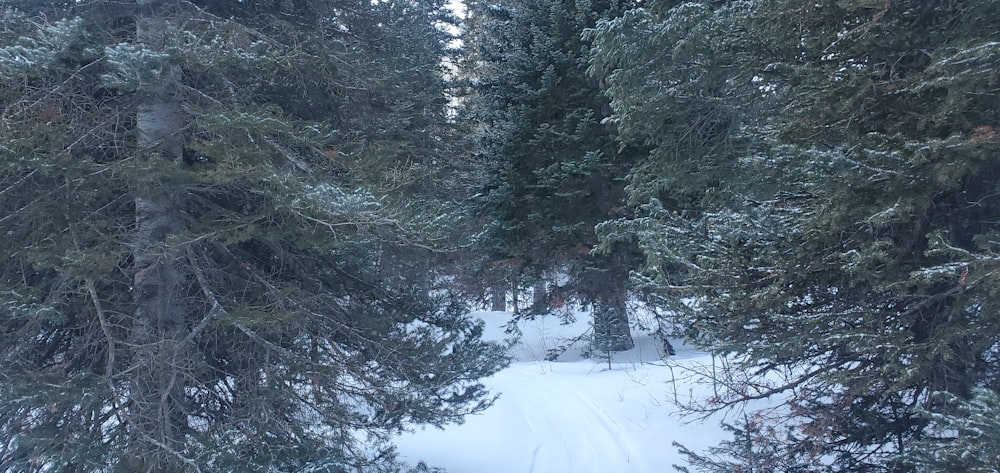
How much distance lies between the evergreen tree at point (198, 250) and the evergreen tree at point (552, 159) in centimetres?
501

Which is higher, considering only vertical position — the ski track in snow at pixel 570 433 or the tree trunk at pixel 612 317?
the tree trunk at pixel 612 317

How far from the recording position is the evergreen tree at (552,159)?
1124 cm

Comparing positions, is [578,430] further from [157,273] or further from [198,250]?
[157,273]

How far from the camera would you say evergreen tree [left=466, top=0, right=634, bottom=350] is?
11.2 m

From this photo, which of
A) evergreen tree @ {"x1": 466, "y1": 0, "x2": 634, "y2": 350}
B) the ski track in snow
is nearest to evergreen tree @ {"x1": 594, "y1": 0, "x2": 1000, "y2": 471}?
the ski track in snow

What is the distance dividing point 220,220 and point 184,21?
5.84 feet

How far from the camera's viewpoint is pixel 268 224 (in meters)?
5.85

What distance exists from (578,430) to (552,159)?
4924mm

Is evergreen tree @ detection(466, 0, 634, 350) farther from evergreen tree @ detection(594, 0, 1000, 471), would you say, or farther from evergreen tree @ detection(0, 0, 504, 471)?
evergreen tree @ detection(594, 0, 1000, 471)

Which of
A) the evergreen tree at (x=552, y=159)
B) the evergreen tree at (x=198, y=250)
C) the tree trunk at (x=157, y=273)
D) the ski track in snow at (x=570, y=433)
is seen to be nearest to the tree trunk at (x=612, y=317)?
the evergreen tree at (x=552, y=159)

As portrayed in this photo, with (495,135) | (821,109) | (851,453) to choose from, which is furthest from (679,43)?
(495,135)

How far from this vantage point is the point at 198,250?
6102mm

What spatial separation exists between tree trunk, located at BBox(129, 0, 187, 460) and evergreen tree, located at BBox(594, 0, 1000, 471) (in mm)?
4154

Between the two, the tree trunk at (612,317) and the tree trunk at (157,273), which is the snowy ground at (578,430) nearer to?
the tree trunk at (612,317)
